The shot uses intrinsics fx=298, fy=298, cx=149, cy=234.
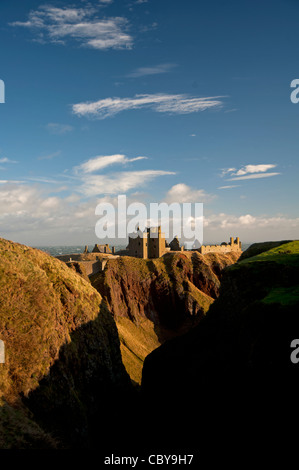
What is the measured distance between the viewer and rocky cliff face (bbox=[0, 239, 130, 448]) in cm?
2254

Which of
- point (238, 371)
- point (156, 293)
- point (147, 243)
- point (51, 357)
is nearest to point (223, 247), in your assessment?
point (147, 243)

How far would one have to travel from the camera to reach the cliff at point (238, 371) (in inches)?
535

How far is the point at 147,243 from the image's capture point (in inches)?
3814

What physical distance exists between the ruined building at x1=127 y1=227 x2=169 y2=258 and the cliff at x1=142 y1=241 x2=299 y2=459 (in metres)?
59.3

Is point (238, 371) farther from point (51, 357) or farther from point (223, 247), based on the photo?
point (223, 247)

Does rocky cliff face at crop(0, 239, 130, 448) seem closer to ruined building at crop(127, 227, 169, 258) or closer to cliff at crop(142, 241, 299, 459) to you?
cliff at crop(142, 241, 299, 459)

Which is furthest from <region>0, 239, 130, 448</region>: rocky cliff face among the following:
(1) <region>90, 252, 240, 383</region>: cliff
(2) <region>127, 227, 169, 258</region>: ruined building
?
(2) <region>127, 227, 169, 258</region>: ruined building

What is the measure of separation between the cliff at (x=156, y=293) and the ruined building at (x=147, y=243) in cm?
446

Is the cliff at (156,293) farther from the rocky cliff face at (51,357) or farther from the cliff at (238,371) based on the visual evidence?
the cliff at (238,371)

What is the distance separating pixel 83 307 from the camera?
114 ft

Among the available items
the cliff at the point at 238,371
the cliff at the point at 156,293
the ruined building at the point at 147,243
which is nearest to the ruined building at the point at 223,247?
the cliff at the point at 156,293

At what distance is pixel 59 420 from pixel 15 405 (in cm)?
424

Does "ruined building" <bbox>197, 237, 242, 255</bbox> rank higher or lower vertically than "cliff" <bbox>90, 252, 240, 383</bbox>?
higher
